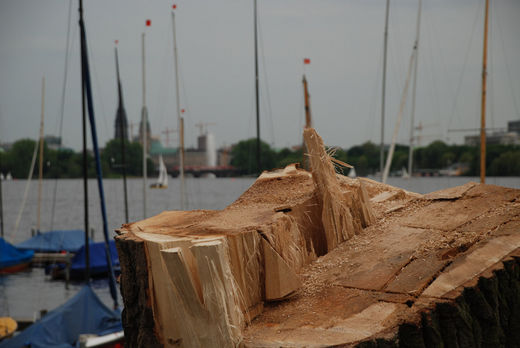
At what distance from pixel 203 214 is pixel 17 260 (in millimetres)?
24285

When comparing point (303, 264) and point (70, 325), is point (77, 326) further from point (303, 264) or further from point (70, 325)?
point (303, 264)

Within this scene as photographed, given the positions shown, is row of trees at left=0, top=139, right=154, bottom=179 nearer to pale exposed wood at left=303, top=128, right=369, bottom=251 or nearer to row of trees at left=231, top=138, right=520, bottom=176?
row of trees at left=231, top=138, right=520, bottom=176

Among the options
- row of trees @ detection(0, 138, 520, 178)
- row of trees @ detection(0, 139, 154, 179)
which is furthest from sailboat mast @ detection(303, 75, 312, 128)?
row of trees @ detection(0, 139, 154, 179)

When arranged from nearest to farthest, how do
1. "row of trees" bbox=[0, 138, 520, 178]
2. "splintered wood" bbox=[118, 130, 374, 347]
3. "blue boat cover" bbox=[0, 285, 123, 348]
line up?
"splintered wood" bbox=[118, 130, 374, 347] < "blue boat cover" bbox=[0, 285, 123, 348] < "row of trees" bbox=[0, 138, 520, 178]

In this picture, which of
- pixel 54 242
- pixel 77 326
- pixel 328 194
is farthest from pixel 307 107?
pixel 54 242

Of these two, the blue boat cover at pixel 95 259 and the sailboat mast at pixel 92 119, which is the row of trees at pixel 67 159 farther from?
the sailboat mast at pixel 92 119


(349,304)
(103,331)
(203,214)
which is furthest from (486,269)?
(103,331)

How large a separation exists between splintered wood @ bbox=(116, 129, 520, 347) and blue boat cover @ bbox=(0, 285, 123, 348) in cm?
849

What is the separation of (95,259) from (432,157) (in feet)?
86.0

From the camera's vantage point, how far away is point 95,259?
2428 cm

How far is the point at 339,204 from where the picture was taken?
4.77 meters

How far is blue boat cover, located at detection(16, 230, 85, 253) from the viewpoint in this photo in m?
28.1

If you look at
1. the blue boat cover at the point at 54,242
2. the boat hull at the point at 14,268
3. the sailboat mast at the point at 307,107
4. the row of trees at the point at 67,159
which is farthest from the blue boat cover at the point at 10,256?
the row of trees at the point at 67,159

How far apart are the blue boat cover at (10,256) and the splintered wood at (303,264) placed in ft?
78.1
